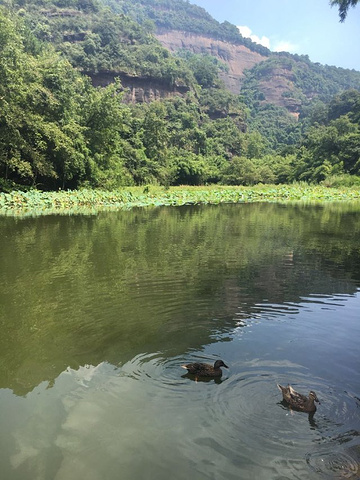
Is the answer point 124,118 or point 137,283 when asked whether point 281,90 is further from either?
point 137,283

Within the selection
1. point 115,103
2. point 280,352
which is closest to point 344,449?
point 280,352

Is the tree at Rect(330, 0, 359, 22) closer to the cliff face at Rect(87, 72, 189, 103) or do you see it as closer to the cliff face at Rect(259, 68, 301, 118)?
the cliff face at Rect(87, 72, 189, 103)

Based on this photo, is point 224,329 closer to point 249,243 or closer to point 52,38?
point 249,243

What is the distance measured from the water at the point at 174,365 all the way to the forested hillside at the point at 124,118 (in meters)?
17.8

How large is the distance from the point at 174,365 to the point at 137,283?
3251 mm

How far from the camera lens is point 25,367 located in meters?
4.20

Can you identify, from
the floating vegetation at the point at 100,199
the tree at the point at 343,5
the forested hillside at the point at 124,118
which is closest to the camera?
the tree at the point at 343,5

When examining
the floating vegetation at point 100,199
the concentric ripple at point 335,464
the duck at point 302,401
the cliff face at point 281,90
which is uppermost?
Result: the cliff face at point 281,90

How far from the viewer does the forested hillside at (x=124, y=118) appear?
24656 millimetres

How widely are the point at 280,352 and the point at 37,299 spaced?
12.7ft

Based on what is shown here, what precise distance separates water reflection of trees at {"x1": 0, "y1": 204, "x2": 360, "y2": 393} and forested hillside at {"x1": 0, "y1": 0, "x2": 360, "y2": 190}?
12.7 metres

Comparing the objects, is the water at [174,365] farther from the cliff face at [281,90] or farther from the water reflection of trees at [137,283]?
the cliff face at [281,90]

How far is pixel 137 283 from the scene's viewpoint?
738cm

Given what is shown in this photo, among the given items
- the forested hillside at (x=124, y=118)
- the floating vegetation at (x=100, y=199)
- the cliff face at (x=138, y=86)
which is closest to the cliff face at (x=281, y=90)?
the forested hillside at (x=124, y=118)
